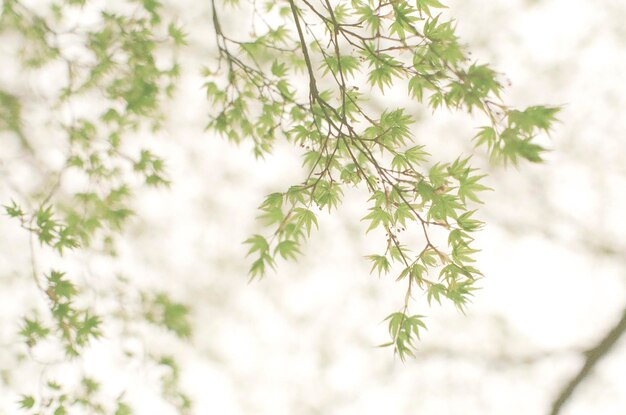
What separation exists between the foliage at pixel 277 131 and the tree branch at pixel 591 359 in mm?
1422

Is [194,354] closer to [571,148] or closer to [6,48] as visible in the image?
[6,48]

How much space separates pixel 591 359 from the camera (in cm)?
327

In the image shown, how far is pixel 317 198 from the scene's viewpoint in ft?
4.77

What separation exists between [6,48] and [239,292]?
2787 millimetres

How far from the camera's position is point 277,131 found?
9.21 feet

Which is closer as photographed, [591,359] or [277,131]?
[277,131]

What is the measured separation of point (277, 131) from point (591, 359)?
2937 mm

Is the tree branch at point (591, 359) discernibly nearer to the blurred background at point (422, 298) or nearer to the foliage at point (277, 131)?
Result: the blurred background at point (422, 298)

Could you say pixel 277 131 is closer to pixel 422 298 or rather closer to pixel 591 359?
pixel 422 298

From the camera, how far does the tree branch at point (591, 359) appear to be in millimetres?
3191

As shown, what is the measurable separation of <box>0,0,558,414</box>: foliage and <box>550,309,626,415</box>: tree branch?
142 centimetres

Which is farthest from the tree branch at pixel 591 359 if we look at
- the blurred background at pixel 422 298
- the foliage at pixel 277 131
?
the foliage at pixel 277 131

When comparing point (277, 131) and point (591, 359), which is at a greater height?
point (277, 131)

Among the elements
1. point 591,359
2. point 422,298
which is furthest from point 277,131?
point 591,359
